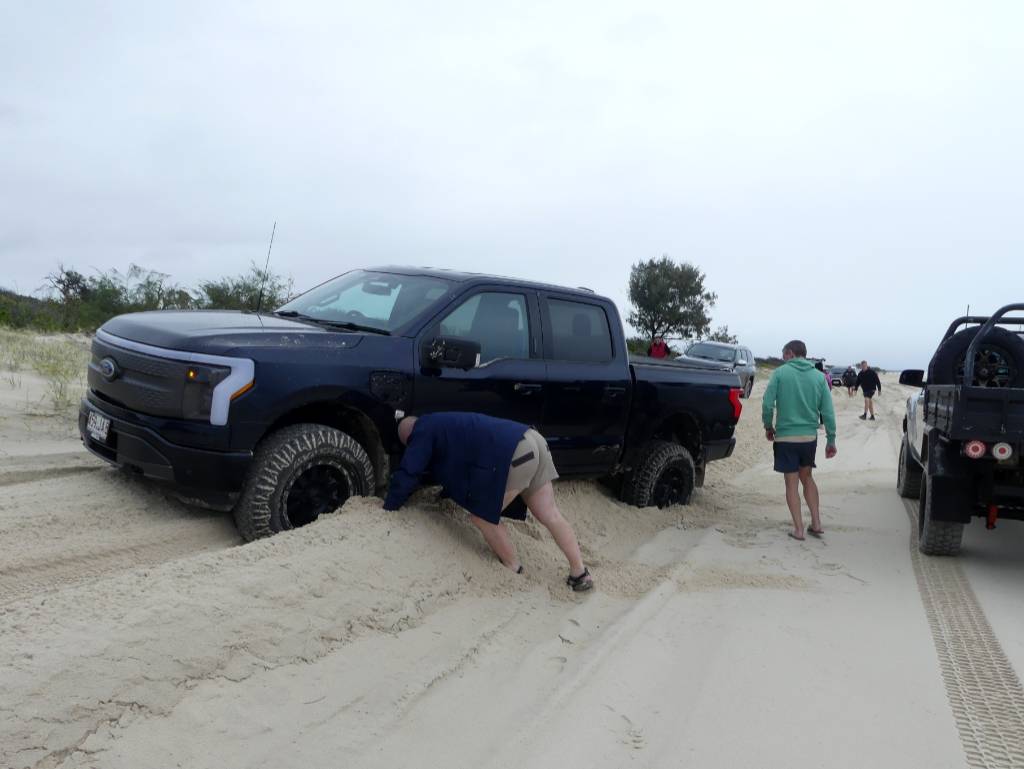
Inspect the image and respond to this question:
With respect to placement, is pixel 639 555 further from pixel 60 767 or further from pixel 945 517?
pixel 60 767

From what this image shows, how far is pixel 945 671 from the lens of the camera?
432cm

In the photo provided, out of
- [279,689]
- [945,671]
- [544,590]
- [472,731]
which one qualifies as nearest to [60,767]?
[279,689]

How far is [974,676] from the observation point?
14.0 feet

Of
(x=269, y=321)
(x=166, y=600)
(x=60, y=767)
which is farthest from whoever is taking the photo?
(x=269, y=321)

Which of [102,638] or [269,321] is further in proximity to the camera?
[269,321]

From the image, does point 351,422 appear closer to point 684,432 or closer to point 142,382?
point 142,382

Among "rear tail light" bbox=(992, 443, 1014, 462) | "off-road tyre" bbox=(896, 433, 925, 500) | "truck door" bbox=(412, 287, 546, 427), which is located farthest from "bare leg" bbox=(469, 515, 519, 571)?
"off-road tyre" bbox=(896, 433, 925, 500)

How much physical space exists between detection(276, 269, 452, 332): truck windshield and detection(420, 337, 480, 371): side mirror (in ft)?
1.06

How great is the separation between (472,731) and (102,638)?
4.74ft

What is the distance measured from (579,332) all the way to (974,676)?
139 inches

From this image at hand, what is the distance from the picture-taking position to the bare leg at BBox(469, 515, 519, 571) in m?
5.07

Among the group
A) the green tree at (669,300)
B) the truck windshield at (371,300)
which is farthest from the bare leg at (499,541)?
the green tree at (669,300)

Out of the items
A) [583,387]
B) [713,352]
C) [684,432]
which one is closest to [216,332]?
[583,387]

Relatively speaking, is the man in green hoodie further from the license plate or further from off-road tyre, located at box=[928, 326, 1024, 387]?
the license plate
